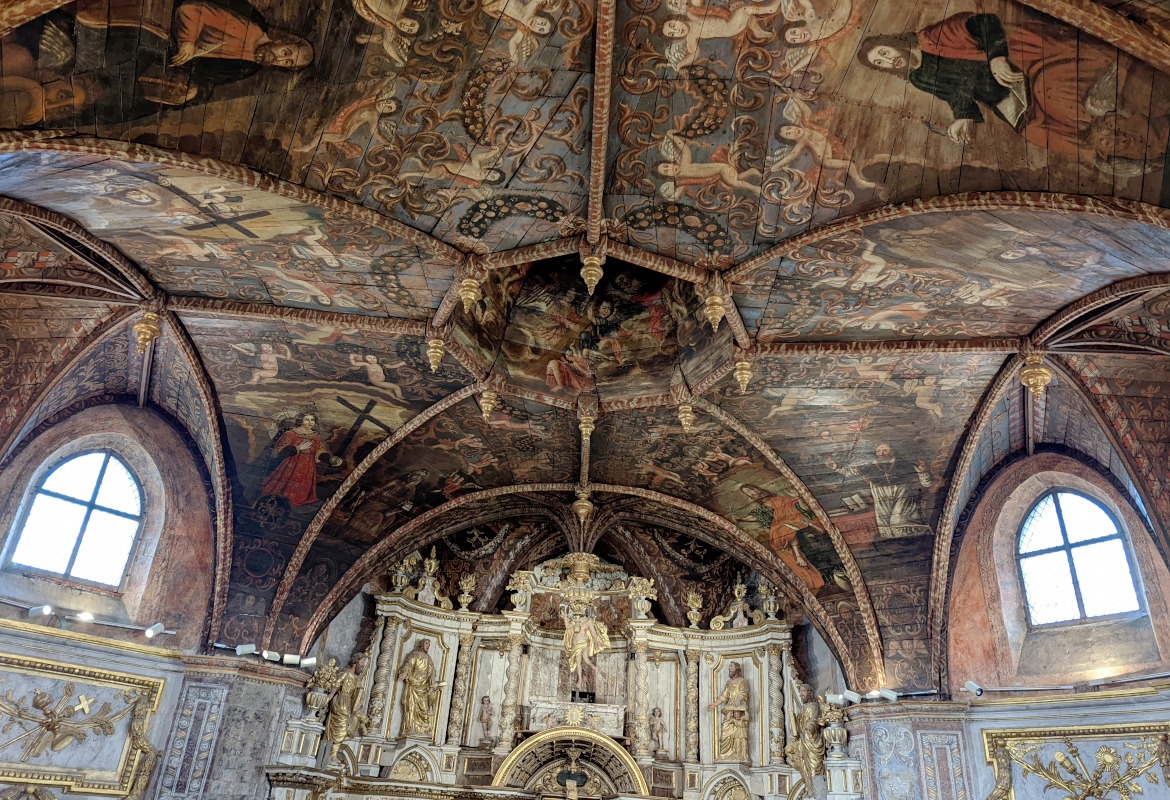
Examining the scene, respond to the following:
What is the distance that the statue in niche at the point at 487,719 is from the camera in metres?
18.5

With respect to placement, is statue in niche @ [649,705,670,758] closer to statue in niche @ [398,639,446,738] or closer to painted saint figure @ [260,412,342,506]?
statue in niche @ [398,639,446,738]

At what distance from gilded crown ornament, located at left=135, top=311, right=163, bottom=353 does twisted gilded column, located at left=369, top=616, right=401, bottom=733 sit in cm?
843

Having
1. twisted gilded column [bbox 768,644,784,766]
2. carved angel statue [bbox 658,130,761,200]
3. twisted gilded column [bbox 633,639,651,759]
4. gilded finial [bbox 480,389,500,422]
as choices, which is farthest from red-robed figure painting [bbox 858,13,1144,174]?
twisted gilded column [bbox 633,639,651,759]

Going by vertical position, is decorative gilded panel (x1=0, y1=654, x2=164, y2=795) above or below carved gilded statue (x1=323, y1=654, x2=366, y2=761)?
below

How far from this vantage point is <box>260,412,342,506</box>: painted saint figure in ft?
50.0

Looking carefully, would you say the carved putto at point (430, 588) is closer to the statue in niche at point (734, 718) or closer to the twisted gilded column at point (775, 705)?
the statue in niche at point (734, 718)

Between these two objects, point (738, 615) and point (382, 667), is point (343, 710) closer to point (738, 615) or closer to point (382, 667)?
point (382, 667)

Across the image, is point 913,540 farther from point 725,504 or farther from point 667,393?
point 667,393

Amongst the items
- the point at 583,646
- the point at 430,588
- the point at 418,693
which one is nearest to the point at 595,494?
the point at 583,646

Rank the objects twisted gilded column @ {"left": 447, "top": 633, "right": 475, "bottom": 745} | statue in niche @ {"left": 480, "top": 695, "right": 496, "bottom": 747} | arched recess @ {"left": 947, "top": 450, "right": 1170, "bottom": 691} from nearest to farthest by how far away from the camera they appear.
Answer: arched recess @ {"left": 947, "top": 450, "right": 1170, "bottom": 691}
twisted gilded column @ {"left": 447, "top": 633, "right": 475, "bottom": 745}
statue in niche @ {"left": 480, "top": 695, "right": 496, "bottom": 747}

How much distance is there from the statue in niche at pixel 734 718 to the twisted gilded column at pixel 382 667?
6.87 metres

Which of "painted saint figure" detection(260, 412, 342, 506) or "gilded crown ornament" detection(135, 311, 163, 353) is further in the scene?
"painted saint figure" detection(260, 412, 342, 506)

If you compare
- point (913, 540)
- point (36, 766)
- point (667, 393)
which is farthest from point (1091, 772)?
point (36, 766)

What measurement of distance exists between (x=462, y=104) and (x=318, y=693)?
38.3 ft
